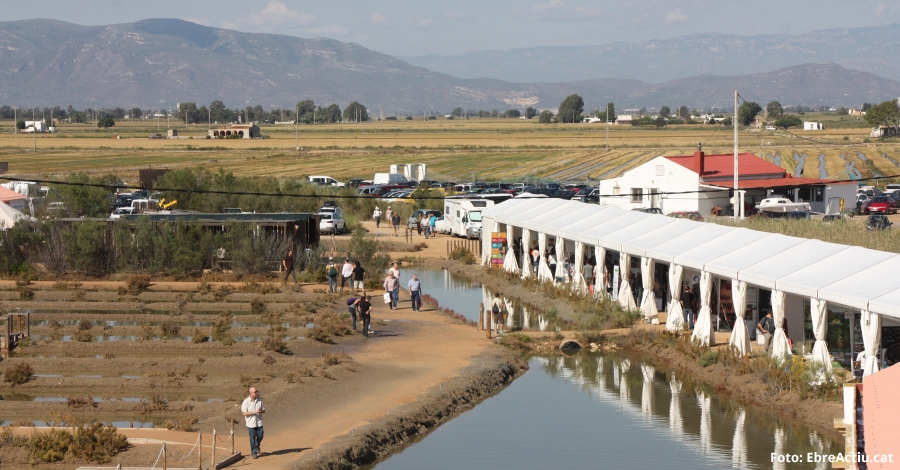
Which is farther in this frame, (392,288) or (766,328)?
(392,288)

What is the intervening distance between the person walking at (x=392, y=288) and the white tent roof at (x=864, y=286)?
15288mm

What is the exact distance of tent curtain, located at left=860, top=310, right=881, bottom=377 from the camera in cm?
2086

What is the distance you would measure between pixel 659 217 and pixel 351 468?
17.9 meters

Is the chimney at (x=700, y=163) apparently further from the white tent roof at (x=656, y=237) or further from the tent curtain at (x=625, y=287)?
the tent curtain at (x=625, y=287)

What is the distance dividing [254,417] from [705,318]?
12.9 meters

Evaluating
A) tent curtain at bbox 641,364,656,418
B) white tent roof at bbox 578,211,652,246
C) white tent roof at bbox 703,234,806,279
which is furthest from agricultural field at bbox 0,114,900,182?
tent curtain at bbox 641,364,656,418

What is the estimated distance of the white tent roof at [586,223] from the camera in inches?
1409

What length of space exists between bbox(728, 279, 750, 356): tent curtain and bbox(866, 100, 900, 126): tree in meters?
128

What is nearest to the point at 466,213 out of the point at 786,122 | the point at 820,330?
the point at 820,330

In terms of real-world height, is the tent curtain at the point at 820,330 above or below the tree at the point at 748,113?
below

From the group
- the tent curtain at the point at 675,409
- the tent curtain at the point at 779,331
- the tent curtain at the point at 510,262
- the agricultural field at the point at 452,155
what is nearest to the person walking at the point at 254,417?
the tent curtain at the point at 675,409

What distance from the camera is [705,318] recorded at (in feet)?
88.2

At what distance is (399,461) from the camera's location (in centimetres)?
1958

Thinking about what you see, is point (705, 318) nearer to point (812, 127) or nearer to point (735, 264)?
point (735, 264)
